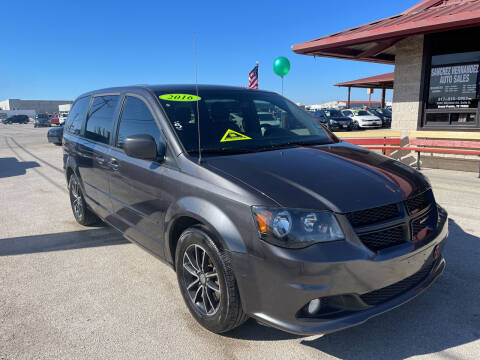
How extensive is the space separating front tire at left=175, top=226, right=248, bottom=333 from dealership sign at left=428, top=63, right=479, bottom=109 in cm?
873

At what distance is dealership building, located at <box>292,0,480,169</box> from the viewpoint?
839cm

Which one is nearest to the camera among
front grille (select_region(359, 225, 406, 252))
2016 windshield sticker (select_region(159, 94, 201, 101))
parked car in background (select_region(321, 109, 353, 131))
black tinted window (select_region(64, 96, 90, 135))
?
front grille (select_region(359, 225, 406, 252))

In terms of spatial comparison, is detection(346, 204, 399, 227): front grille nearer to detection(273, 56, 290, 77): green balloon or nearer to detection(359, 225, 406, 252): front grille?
detection(359, 225, 406, 252): front grille

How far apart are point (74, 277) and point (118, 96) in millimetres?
1912

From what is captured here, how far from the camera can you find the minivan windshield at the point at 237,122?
3.05 meters

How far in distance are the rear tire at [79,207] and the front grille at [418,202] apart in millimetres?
4069

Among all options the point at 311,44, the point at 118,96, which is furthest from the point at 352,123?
the point at 118,96

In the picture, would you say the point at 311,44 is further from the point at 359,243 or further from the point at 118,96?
the point at 359,243

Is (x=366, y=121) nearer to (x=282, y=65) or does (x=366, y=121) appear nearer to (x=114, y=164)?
(x=282, y=65)

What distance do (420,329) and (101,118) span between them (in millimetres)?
3749

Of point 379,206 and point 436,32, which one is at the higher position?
point 436,32

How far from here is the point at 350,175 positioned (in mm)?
2635

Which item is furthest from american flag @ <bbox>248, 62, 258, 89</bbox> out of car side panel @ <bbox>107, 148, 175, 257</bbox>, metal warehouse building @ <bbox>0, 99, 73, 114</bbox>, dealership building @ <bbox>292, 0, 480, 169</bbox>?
metal warehouse building @ <bbox>0, 99, 73, 114</bbox>

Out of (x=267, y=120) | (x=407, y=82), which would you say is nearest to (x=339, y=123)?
(x=407, y=82)
